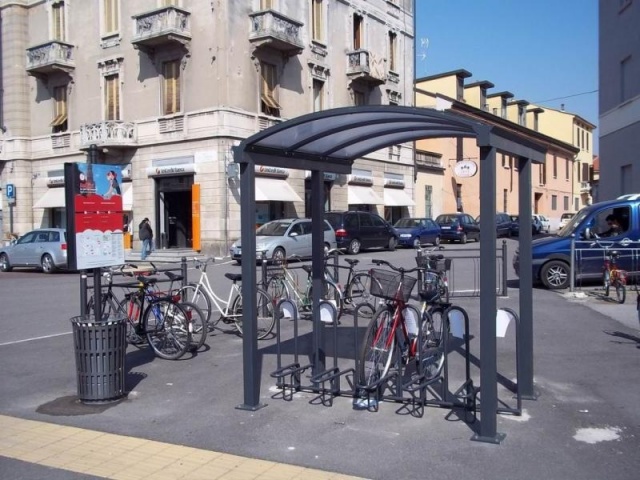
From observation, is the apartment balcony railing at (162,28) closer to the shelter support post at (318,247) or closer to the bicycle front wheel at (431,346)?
the shelter support post at (318,247)

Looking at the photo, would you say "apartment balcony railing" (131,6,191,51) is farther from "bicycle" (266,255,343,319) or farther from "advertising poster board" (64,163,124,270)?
"advertising poster board" (64,163,124,270)

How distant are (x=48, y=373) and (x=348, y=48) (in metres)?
29.9

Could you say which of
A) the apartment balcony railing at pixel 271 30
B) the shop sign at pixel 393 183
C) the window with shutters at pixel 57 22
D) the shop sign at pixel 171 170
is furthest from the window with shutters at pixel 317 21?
the window with shutters at pixel 57 22

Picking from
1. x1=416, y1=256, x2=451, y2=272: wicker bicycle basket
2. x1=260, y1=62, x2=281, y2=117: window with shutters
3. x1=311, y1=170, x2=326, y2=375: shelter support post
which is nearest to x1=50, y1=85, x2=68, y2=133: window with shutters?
x1=260, y1=62, x2=281, y2=117: window with shutters

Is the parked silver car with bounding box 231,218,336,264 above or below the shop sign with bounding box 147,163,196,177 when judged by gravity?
below

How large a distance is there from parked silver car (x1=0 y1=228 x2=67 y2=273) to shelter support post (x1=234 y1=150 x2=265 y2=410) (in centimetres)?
1729

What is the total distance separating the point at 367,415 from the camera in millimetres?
5977

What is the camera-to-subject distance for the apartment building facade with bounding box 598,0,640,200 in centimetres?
2111

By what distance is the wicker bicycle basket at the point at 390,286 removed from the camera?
20.9 feet

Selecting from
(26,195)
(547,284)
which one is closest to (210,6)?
(26,195)

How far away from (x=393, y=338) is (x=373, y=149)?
2.26 m

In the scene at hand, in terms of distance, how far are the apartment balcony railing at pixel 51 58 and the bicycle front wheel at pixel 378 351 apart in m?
29.6

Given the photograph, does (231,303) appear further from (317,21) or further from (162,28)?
(317,21)

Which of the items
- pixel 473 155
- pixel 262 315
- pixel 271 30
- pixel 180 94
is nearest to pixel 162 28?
pixel 180 94
